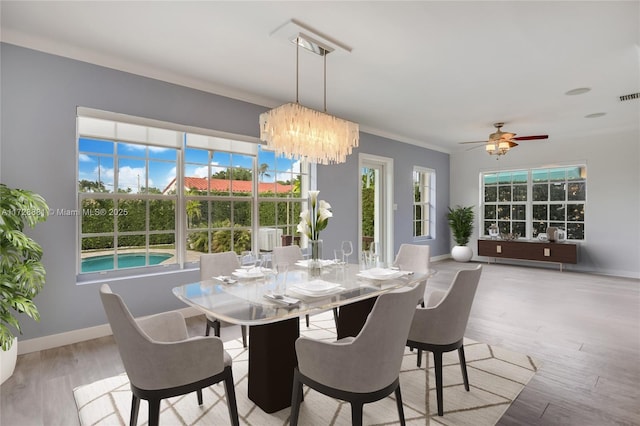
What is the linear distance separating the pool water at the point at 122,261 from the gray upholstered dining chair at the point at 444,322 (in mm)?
2960

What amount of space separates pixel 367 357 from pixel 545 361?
2168 mm

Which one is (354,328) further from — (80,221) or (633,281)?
(633,281)

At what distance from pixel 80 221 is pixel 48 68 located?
1.40 m

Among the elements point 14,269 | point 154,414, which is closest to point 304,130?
point 154,414

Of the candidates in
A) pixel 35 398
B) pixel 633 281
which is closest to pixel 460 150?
pixel 633 281

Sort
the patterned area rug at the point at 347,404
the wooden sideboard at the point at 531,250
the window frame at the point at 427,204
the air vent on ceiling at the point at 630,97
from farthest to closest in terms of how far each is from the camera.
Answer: the window frame at the point at 427,204 → the wooden sideboard at the point at 531,250 → the air vent on ceiling at the point at 630,97 → the patterned area rug at the point at 347,404

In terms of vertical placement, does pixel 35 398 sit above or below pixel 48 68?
below

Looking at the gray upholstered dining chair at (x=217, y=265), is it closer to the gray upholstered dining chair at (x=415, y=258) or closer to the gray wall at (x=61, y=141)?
the gray wall at (x=61, y=141)

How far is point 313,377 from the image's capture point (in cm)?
168

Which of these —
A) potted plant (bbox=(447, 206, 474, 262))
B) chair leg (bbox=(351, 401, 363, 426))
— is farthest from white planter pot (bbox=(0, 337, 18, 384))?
potted plant (bbox=(447, 206, 474, 262))

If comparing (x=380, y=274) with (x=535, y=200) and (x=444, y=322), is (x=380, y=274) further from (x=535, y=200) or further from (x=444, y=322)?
(x=535, y=200)

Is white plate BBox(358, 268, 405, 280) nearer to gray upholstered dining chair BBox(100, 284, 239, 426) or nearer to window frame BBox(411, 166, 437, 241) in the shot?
gray upholstered dining chair BBox(100, 284, 239, 426)

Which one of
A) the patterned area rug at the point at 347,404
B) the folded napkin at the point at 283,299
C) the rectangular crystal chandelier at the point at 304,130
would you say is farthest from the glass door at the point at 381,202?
the folded napkin at the point at 283,299

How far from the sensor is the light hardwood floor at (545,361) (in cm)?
212
